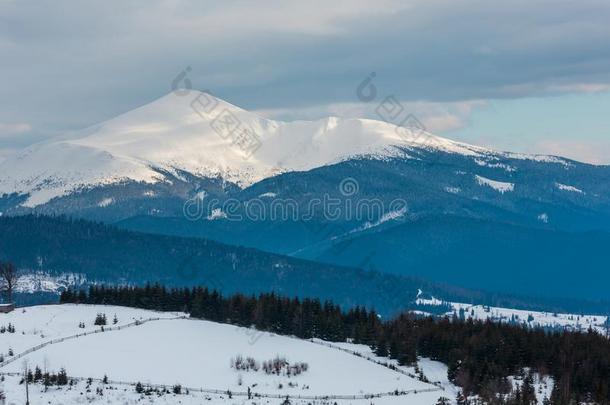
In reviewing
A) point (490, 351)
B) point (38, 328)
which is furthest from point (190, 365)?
point (490, 351)

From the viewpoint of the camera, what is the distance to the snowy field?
155 m

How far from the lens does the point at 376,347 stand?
7407 inches

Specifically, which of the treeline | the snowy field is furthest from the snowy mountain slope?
the treeline

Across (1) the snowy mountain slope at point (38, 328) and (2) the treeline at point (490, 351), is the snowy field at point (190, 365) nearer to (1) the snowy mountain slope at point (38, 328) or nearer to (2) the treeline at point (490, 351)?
(1) the snowy mountain slope at point (38, 328)

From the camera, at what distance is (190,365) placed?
172 metres

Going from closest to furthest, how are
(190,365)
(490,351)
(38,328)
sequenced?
(190,365) → (490,351) → (38,328)

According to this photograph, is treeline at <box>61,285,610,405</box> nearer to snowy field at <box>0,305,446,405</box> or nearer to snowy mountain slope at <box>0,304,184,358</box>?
snowy field at <box>0,305,446,405</box>

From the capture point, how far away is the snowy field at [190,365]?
154750 millimetres

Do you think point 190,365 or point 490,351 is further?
point 490,351

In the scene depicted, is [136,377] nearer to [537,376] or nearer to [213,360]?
[213,360]

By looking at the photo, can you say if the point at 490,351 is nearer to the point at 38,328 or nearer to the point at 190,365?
the point at 190,365

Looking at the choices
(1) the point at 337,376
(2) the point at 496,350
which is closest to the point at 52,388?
(1) the point at 337,376

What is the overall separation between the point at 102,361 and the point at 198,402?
75.0 feet

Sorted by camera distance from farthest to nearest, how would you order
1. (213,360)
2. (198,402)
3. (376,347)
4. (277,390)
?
(376,347) < (213,360) < (277,390) < (198,402)
